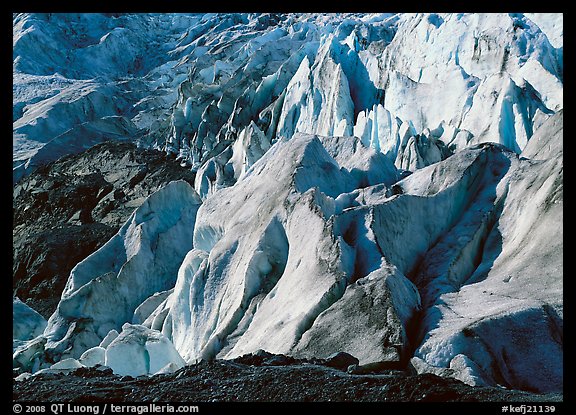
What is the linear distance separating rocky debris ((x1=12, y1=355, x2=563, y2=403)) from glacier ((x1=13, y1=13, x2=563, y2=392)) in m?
1.16

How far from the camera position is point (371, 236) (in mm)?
14672

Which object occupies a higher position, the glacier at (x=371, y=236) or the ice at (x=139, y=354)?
the glacier at (x=371, y=236)

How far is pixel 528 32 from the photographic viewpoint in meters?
32.2

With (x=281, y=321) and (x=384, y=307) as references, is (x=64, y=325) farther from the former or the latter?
(x=384, y=307)

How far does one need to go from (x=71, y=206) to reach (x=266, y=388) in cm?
3603

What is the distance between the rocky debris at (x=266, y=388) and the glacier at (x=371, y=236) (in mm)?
1165


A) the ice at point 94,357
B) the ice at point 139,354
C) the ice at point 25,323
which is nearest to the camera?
the ice at point 139,354

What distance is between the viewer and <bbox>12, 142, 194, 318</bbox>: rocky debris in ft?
110

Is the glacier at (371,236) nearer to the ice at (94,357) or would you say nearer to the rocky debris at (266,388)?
the ice at (94,357)

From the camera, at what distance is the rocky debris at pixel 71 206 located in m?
33.4

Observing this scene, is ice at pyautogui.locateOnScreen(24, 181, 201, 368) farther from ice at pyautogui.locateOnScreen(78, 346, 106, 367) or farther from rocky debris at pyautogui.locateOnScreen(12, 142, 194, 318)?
rocky debris at pyautogui.locateOnScreen(12, 142, 194, 318)

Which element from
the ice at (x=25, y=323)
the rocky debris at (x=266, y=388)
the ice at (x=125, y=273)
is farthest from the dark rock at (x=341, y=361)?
the ice at (x=25, y=323)

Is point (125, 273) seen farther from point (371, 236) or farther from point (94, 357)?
point (371, 236)
